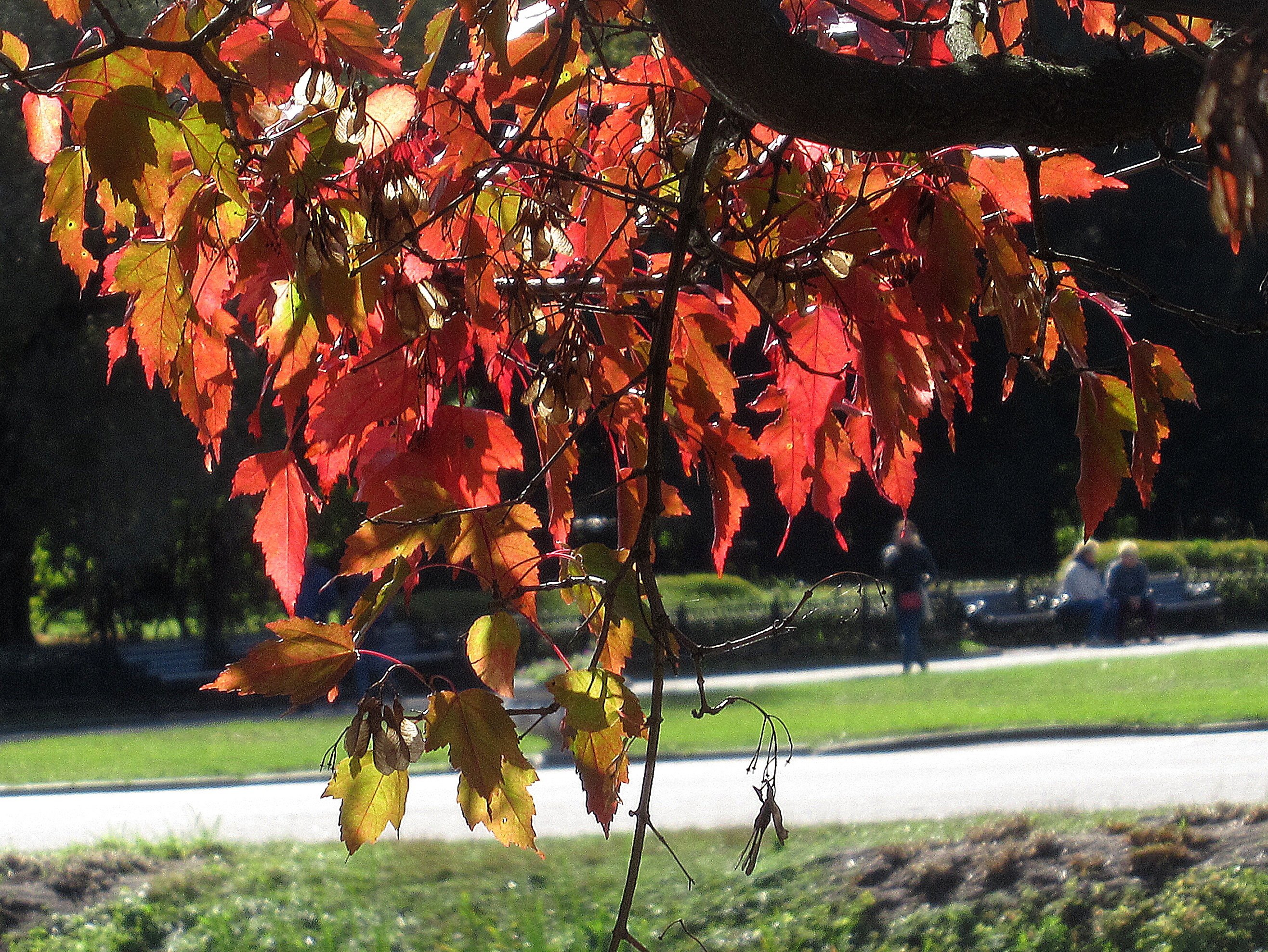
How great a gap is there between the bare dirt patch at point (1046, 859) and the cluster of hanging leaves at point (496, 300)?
3545 mm

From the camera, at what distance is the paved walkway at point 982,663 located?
13.6 meters

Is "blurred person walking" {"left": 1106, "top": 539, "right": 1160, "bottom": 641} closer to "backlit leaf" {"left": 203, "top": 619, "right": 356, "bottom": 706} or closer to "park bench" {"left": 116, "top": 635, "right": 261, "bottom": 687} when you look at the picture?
"park bench" {"left": 116, "top": 635, "right": 261, "bottom": 687}

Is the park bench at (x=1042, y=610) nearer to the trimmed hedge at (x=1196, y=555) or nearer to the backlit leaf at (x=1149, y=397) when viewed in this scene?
the trimmed hedge at (x=1196, y=555)

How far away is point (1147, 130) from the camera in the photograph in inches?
56.4

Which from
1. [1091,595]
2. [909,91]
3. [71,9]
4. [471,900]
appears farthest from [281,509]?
[1091,595]

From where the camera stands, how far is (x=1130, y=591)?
16094 millimetres

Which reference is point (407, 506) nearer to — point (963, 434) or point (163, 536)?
point (163, 536)

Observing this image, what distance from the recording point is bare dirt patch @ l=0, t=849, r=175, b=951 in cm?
541

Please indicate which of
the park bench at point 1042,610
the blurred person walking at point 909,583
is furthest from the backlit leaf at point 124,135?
the park bench at point 1042,610

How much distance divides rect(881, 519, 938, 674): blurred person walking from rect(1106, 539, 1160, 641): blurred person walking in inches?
126

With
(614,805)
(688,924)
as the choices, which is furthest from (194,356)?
(688,924)

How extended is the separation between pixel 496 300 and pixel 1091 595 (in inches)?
606

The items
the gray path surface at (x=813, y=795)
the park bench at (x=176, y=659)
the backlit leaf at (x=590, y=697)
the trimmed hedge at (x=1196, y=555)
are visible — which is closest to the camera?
the backlit leaf at (x=590, y=697)

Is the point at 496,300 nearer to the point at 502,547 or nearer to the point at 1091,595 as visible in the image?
the point at 502,547
